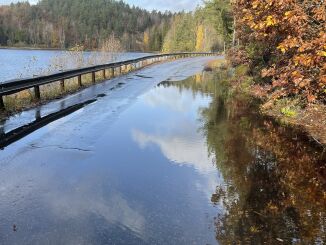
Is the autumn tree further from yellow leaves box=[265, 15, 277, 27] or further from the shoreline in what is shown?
the shoreline

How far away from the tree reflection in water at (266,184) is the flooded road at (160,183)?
2 cm

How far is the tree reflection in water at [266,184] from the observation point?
516cm

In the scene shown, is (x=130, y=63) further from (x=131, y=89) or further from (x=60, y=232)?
(x=60, y=232)

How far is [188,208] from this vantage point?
589 cm

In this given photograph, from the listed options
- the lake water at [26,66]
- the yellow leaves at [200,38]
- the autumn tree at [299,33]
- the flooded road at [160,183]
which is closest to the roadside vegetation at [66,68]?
the lake water at [26,66]

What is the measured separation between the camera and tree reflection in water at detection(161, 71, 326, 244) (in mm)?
5164

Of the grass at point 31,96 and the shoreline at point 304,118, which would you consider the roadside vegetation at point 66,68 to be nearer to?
the grass at point 31,96

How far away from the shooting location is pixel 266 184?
6910 mm

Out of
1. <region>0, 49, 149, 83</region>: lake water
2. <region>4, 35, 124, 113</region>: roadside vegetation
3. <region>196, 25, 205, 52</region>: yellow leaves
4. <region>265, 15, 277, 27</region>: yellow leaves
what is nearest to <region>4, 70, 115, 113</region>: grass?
<region>4, 35, 124, 113</region>: roadside vegetation

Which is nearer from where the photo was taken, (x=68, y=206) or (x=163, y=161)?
(x=68, y=206)

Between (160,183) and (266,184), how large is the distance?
1762 millimetres

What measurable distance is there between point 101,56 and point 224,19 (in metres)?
28.0

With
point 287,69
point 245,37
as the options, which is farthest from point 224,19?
point 287,69

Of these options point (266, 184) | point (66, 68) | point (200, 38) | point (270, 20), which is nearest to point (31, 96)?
point (66, 68)
